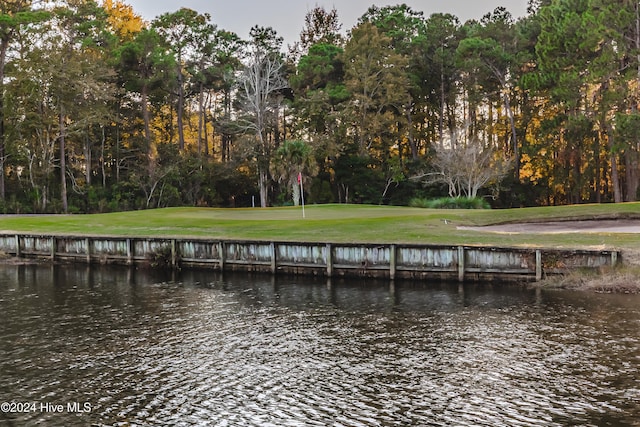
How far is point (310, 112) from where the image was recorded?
69.9 metres

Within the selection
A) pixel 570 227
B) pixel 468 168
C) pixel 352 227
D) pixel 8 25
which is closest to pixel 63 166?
pixel 8 25

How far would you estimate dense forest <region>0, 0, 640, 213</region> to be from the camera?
60188 millimetres

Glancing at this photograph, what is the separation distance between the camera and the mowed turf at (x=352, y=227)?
25.9m

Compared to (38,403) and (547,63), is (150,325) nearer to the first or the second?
(38,403)

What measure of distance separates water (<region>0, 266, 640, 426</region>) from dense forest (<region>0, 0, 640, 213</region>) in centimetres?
3825

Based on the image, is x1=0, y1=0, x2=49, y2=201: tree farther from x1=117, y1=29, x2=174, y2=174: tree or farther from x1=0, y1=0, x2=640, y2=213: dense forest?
x1=117, y1=29, x2=174, y2=174: tree

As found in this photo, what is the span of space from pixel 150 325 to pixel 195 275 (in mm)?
10321

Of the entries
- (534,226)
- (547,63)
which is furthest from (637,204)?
(547,63)

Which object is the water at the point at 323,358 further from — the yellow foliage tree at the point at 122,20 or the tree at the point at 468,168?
the yellow foliage tree at the point at 122,20

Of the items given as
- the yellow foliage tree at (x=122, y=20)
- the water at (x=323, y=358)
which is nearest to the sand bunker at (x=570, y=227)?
the water at (x=323, y=358)

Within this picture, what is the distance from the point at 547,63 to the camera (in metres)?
56.1

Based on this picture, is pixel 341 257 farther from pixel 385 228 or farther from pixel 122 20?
pixel 122 20

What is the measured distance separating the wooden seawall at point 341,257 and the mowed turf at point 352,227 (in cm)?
90

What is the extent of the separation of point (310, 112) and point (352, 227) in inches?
1598
